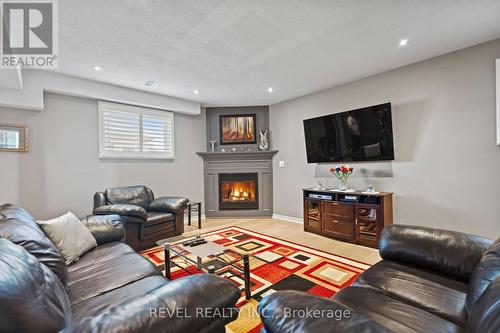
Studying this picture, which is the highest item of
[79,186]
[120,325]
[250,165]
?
[250,165]

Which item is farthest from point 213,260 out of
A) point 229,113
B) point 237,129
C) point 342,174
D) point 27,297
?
point 229,113

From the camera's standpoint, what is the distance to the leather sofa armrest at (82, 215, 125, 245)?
2.02m

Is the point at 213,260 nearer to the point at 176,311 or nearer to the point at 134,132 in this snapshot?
the point at 176,311

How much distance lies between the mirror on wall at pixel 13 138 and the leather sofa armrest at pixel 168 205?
6.27ft

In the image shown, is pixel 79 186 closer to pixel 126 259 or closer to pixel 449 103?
pixel 126 259

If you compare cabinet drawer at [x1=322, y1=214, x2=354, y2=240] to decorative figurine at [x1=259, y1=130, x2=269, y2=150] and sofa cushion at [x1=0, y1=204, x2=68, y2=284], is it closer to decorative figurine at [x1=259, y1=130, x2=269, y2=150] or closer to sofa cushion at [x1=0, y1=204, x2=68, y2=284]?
decorative figurine at [x1=259, y1=130, x2=269, y2=150]

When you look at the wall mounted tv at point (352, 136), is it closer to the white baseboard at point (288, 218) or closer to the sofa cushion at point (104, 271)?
the white baseboard at point (288, 218)

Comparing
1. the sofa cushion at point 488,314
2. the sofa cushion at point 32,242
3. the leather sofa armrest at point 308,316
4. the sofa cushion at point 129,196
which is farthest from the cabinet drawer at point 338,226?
the sofa cushion at point 32,242

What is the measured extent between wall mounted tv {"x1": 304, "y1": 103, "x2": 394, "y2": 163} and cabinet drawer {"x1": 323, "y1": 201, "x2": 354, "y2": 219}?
0.81 metres

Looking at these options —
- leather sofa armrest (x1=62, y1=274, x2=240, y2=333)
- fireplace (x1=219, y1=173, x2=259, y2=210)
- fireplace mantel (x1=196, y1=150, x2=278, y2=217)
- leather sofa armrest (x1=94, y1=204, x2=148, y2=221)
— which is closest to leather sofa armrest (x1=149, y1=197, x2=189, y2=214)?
leather sofa armrest (x1=94, y1=204, x2=148, y2=221)

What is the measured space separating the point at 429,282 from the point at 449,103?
2653 millimetres

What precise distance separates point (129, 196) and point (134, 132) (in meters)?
1.29

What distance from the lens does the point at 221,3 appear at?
1897 millimetres

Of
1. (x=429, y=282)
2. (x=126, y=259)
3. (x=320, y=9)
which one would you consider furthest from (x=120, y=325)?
(x=320, y=9)
